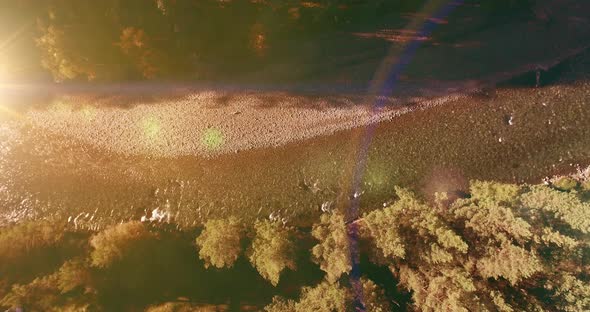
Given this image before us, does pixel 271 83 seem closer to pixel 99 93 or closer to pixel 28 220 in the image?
pixel 99 93

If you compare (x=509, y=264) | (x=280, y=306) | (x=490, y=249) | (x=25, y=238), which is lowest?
(x=280, y=306)

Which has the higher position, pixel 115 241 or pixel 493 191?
pixel 493 191

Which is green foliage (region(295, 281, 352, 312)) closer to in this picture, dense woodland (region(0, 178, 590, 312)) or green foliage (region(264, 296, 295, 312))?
dense woodland (region(0, 178, 590, 312))

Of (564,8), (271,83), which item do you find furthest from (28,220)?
(564,8)

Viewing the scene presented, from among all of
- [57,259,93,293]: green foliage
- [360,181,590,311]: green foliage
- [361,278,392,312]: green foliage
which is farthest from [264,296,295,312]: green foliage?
[57,259,93,293]: green foliage

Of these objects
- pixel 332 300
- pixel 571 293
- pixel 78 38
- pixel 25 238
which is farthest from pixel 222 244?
pixel 571 293

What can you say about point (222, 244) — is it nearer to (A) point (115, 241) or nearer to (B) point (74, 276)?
(A) point (115, 241)
